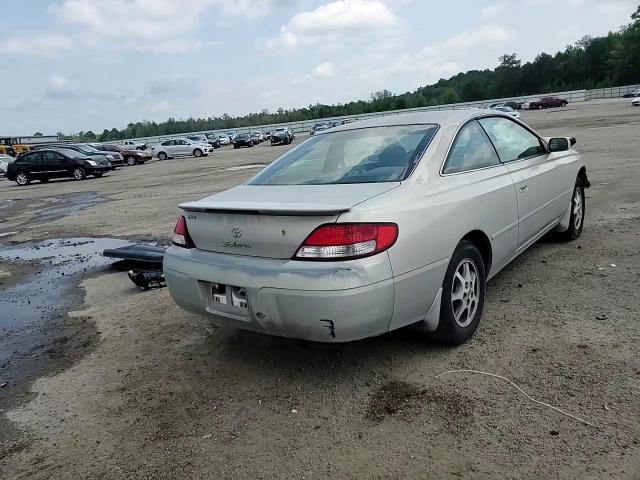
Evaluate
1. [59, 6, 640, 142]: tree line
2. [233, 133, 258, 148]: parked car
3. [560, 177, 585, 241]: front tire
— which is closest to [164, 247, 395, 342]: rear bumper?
[560, 177, 585, 241]: front tire

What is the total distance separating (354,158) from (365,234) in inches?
44.6

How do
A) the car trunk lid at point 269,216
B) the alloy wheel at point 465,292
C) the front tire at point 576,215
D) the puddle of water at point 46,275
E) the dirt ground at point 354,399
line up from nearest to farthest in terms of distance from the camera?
the dirt ground at point 354,399 < the car trunk lid at point 269,216 < the alloy wheel at point 465,292 < the puddle of water at point 46,275 < the front tire at point 576,215

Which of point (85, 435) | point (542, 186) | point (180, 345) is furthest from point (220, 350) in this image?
point (542, 186)

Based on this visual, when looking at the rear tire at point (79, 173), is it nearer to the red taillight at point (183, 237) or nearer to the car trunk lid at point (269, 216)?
the red taillight at point (183, 237)

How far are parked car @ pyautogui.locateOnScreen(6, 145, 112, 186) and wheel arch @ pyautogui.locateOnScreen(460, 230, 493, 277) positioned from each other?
961 inches

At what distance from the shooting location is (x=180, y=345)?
3910mm

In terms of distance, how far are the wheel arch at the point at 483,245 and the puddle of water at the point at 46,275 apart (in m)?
3.70

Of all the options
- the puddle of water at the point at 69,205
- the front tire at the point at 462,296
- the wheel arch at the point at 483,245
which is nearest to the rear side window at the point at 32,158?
the puddle of water at the point at 69,205

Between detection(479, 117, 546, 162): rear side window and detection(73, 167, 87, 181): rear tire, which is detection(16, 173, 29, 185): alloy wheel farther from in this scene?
detection(479, 117, 546, 162): rear side window

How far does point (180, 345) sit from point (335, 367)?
1297 millimetres

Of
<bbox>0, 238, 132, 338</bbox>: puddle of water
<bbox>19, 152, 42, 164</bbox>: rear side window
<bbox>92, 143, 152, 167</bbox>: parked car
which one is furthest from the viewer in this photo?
<bbox>92, 143, 152, 167</bbox>: parked car

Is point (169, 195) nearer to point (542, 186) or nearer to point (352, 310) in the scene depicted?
point (542, 186)

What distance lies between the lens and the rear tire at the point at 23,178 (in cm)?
2508

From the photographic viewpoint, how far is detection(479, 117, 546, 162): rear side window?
13.9ft
